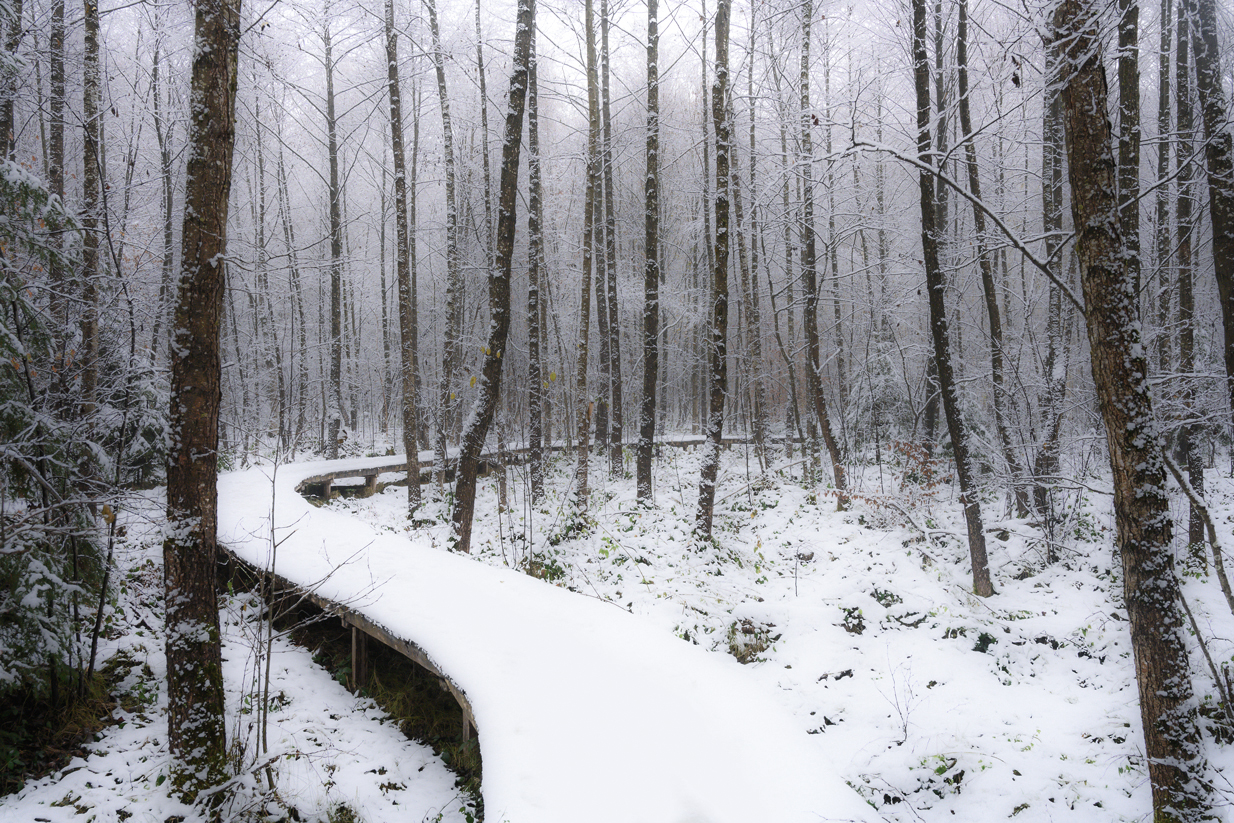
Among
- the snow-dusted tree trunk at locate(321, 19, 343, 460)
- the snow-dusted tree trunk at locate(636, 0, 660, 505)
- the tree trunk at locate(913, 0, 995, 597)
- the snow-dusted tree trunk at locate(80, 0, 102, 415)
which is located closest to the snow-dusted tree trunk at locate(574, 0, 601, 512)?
the snow-dusted tree trunk at locate(636, 0, 660, 505)

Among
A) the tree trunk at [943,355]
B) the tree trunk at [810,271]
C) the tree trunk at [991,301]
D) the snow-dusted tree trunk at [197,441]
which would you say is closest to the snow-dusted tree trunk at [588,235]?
the tree trunk at [810,271]

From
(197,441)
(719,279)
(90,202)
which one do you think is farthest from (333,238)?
(197,441)

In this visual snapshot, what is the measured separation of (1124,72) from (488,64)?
50.5 feet

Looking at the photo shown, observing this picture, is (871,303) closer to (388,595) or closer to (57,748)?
(388,595)

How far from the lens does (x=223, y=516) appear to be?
880 centimetres

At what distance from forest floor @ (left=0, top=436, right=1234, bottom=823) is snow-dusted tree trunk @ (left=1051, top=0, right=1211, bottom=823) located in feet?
1.02

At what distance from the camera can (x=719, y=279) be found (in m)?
8.82

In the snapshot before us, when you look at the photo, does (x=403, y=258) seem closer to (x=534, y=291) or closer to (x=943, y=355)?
(x=534, y=291)

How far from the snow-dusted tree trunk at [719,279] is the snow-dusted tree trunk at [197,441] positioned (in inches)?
244

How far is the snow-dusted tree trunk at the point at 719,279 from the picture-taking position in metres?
8.63

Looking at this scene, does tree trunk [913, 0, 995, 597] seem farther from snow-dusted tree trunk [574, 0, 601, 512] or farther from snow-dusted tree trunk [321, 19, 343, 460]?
snow-dusted tree trunk [321, 19, 343, 460]

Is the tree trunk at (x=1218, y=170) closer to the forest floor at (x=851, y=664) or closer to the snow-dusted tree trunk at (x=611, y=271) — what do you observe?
the forest floor at (x=851, y=664)

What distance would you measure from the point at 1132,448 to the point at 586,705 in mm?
4118

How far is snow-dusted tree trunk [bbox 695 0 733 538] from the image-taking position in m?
8.63
